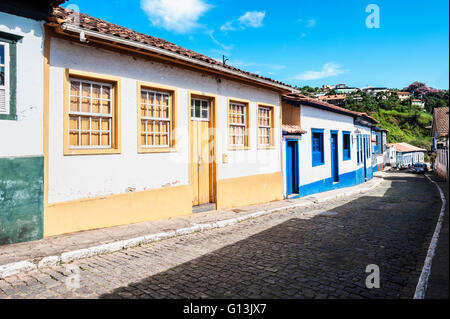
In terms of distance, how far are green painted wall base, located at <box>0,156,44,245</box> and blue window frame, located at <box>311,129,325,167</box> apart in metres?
10.7

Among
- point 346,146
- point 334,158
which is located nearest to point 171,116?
point 334,158

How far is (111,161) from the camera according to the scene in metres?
6.14

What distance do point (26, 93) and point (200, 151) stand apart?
14.0 feet

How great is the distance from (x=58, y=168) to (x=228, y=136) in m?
4.83

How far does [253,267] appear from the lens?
4.24 meters

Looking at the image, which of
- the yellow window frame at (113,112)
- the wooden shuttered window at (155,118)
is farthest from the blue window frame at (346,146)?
the yellow window frame at (113,112)

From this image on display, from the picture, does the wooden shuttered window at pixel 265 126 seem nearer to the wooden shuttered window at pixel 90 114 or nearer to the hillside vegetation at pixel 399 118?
the wooden shuttered window at pixel 90 114

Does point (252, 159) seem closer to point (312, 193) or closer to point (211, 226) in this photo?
point (211, 226)

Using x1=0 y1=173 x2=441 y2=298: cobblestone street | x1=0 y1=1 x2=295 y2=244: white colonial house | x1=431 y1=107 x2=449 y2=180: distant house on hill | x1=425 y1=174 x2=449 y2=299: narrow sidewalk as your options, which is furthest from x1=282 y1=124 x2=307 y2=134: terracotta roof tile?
x1=431 y1=107 x2=449 y2=180: distant house on hill

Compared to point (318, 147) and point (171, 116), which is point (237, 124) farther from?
point (318, 147)

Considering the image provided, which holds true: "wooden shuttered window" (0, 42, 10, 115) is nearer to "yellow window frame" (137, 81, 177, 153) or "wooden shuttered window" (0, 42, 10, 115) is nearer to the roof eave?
the roof eave

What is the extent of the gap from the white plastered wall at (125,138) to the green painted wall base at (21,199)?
0.81ft

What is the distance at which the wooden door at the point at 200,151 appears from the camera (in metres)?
8.04
